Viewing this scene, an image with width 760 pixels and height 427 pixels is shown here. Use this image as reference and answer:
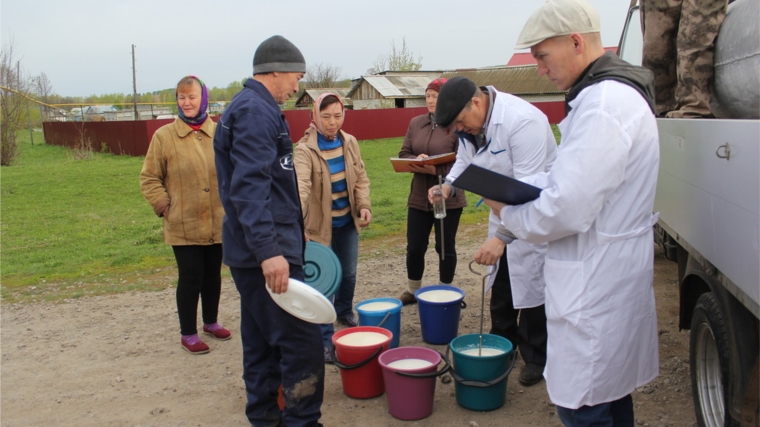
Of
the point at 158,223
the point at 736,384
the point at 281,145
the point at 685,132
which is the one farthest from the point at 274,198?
the point at 158,223

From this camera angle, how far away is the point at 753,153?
188 centimetres

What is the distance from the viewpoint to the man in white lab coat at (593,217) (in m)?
2.03

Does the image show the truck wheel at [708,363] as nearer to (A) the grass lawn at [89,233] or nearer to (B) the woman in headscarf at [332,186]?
(B) the woman in headscarf at [332,186]

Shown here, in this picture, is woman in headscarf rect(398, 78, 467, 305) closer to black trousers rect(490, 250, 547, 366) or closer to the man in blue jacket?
black trousers rect(490, 250, 547, 366)

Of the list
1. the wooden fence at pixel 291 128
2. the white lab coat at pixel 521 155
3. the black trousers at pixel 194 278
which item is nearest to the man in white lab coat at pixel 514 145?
the white lab coat at pixel 521 155

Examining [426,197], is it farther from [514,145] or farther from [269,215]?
[269,215]

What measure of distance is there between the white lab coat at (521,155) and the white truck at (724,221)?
62 cm

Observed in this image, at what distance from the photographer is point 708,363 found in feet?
9.29

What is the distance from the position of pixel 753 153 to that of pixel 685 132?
93 cm

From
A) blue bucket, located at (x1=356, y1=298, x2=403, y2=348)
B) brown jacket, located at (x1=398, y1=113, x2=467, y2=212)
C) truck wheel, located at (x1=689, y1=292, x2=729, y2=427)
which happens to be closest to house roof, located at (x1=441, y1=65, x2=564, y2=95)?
brown jacket, located at (x1=398, y1=113, x2=467, y2=212)

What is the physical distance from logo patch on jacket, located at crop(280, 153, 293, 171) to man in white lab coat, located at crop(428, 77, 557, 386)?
0.83 metres

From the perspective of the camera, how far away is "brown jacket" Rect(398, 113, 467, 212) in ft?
17.1

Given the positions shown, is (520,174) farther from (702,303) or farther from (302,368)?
(302,368)

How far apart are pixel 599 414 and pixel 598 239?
0.63 meters
